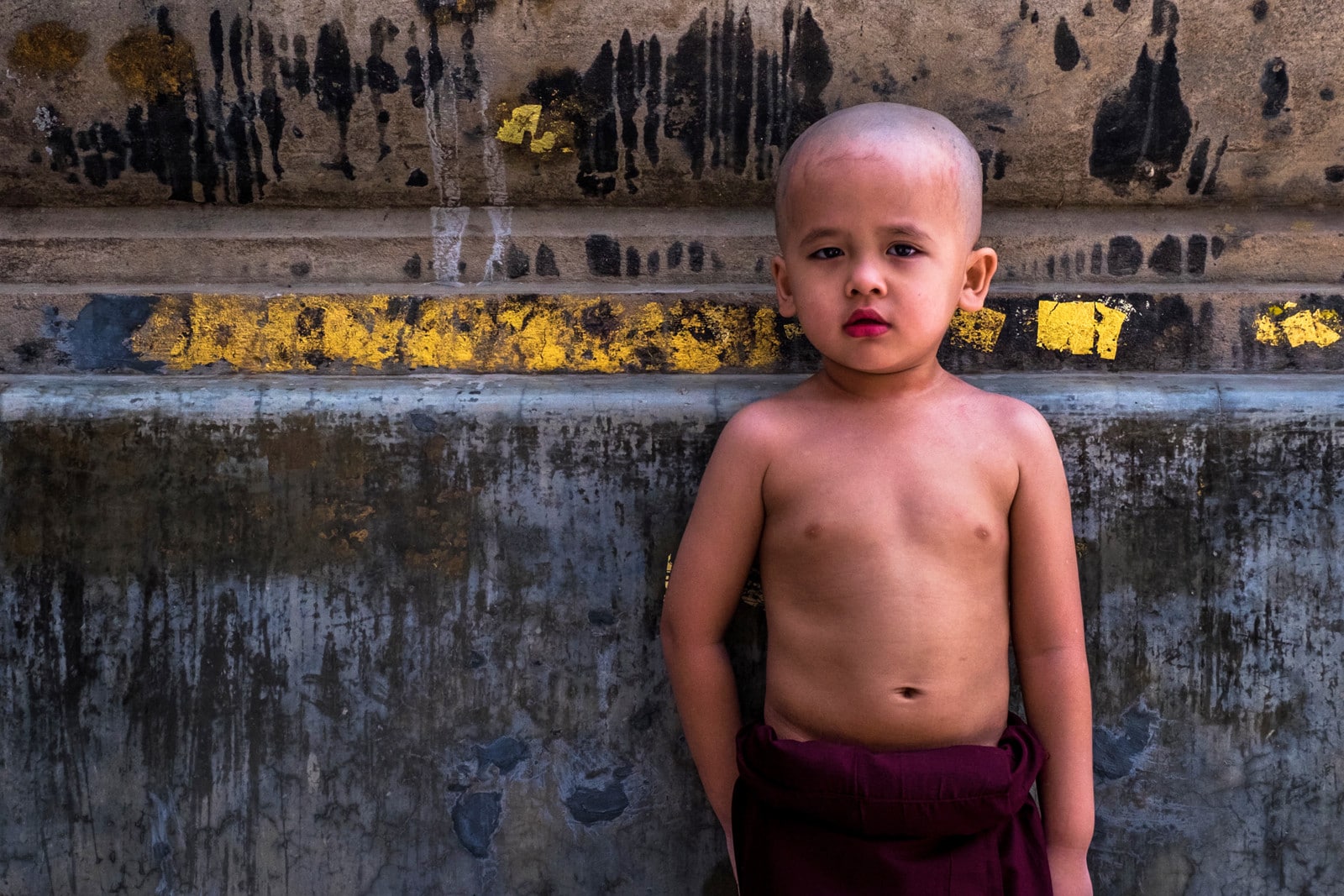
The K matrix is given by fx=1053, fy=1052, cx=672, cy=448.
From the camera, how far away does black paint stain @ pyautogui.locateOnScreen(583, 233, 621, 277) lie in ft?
5.72

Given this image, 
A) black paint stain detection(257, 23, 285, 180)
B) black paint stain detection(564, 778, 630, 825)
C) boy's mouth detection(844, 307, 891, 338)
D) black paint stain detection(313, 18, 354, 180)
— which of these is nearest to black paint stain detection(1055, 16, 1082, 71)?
boy's mouth detection(844, 307, 891, 338)

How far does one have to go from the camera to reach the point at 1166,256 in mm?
1728

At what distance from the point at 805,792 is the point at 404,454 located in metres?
0.79

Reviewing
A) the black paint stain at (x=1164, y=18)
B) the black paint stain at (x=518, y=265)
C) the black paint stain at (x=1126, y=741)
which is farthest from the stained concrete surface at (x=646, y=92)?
the black paint stain at (x=1126, y=741)

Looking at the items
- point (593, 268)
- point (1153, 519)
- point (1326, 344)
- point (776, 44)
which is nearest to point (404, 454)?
point (593, 268)

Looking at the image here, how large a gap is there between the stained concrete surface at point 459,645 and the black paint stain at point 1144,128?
0.35 metres

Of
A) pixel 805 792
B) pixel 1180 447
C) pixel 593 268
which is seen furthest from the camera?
pixel 593 268

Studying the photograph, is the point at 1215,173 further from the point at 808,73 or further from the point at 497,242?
the point at 497,242

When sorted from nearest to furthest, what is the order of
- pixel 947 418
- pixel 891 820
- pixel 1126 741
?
pixel 891 820 → pixel 947 418 → pixel 1126 741

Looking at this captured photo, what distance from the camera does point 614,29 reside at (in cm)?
167

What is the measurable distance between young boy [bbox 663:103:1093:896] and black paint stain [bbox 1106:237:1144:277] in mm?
417

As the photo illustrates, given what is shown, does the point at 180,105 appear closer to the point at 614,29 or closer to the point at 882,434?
the point at 614,29

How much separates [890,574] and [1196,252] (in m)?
0.85

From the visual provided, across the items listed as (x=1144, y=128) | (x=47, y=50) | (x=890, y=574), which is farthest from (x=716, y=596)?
(x=47, y=50)
